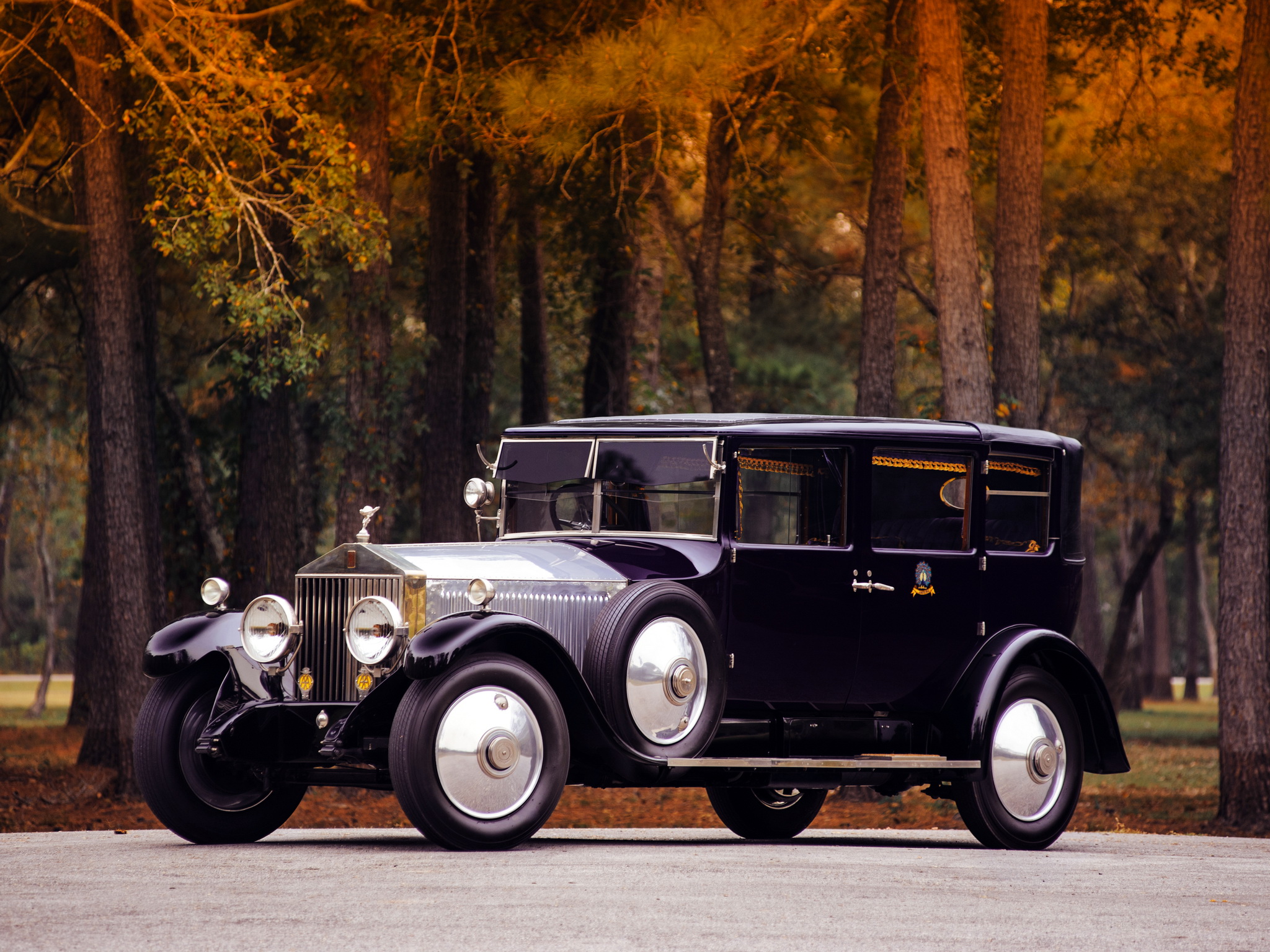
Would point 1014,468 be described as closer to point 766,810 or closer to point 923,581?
point 923,581

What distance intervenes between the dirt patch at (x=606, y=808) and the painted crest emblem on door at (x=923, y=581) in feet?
11.7

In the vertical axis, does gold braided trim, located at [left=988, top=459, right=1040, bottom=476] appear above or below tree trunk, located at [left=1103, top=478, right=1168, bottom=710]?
above

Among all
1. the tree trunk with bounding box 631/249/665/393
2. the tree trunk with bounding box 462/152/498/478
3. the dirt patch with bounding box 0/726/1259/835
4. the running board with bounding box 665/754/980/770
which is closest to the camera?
the running board with bounding box 665/754/980/770

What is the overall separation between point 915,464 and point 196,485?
13045mm

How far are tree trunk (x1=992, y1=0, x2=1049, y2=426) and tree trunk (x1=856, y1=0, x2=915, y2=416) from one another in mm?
1327

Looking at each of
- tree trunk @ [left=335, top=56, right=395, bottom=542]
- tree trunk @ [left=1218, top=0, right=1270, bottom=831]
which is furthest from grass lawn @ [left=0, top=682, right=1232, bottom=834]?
tree trunk @ [left=335, top=56, right=395, bottom=542]

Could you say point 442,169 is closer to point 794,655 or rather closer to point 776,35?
point 776,35

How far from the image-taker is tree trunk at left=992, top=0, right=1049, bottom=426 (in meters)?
15.9

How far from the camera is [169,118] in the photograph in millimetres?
14953

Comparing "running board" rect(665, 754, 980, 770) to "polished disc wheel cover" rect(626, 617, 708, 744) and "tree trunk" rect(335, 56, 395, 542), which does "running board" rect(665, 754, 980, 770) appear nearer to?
"polished disc wheel cover" rect(626, 617, 708, 744)

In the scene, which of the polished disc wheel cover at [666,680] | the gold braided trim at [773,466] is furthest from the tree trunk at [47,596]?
the polished disc wheel cover at [666,680]

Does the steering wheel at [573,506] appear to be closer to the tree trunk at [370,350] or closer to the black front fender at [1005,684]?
the black front fender at [1005,684]

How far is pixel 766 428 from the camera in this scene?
946 cm

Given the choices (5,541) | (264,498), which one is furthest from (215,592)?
(5,541)
